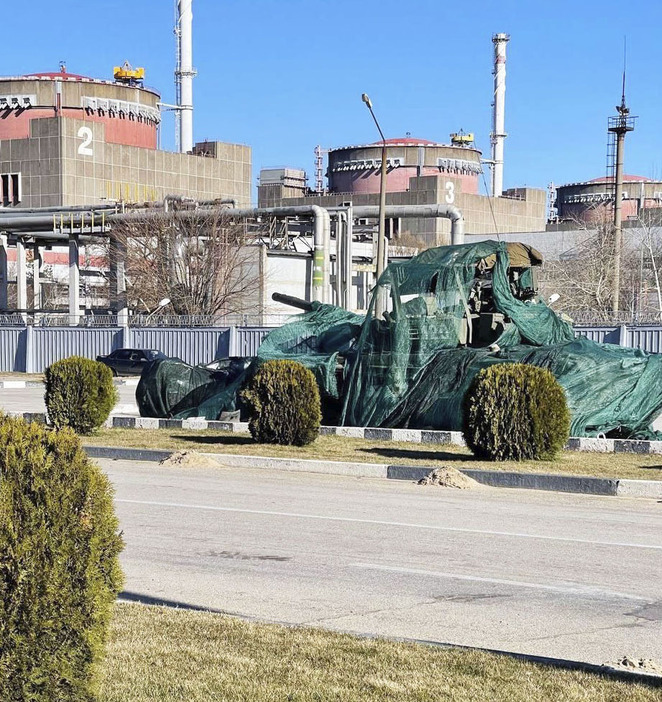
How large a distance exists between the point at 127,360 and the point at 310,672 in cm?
3462

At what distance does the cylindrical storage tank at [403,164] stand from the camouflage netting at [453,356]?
77835 mm

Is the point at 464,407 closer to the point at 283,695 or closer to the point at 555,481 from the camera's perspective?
the point at 555,481

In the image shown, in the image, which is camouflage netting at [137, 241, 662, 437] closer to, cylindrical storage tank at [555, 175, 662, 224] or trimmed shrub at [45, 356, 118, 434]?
trimmed shrub at [45, 356, 118, 434]

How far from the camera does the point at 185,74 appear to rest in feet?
282

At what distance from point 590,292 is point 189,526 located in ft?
153

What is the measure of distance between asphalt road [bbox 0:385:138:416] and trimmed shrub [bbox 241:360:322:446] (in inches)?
310

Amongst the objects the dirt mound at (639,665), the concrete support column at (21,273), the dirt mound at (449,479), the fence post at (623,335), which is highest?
the concrete support column at (21,273)

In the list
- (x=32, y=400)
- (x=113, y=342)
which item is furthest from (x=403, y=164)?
(x=32, y=400)

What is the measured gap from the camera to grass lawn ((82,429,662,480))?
48.6 feet

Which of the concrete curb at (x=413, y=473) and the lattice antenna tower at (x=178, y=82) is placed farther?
the lattice antenna tower at (x=178, y=82)

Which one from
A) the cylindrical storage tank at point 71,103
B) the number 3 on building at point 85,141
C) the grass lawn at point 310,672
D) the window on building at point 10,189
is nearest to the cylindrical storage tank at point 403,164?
the cylindrical storage tank at point 71,103

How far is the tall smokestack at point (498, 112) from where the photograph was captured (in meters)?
98.0

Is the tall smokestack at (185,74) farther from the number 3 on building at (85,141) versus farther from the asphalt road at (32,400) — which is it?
the asphalt road at (32,400)

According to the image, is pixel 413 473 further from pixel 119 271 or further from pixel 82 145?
pixel 82 145
